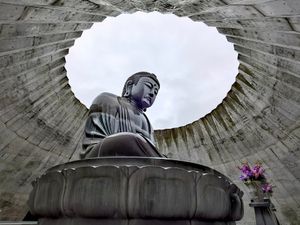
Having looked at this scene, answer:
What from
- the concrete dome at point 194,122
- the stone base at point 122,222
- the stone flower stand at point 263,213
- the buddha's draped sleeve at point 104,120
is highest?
the concrete dome at point 194,122

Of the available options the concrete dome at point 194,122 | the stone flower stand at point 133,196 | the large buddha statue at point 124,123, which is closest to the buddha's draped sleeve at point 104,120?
the large buddha statue at point 124,123

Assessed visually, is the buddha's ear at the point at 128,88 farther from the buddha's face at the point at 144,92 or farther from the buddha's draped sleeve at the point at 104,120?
the buddha's draped sleeve at the point at 104,120

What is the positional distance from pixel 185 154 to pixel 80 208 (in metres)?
5.65

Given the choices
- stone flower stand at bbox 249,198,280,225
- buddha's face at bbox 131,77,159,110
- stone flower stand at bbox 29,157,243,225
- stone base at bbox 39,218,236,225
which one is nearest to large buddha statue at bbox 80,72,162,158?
buddha's face at bbox 131,77,159,110

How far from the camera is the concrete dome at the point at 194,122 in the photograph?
3.68 m

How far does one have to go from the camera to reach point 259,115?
576cm

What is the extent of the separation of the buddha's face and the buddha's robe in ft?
0.33

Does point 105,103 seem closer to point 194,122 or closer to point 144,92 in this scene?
point 144,92

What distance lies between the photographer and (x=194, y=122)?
682 centimetres

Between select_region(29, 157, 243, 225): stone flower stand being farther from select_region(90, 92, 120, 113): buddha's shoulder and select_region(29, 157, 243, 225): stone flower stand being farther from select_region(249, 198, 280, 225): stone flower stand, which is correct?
select_region(249, 198, 280, 225): stone flower stand

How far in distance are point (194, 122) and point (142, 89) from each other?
397cm

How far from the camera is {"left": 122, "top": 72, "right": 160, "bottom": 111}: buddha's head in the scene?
3079 millimetres

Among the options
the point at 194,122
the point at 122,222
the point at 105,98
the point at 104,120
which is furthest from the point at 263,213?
the point at 194,122

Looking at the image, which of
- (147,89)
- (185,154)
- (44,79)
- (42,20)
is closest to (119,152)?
(147,89)
